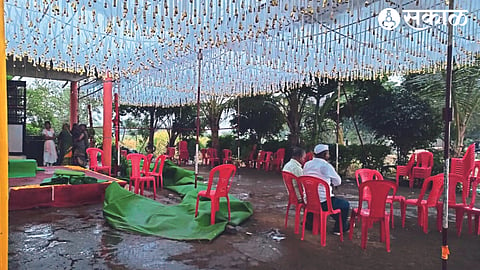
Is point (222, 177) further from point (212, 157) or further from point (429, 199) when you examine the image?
point (212, 157)

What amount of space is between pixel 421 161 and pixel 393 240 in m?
Result: 5.20

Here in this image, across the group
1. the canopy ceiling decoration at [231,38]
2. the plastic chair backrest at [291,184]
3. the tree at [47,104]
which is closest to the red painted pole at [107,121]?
the canopy ceiling decoration at [231,38]

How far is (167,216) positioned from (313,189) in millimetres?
2188

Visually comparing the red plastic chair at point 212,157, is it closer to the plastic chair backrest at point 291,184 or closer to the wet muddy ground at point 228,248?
the wet muddy ground at point 228,248

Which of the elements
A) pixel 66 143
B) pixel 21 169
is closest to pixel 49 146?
pixel 66 143

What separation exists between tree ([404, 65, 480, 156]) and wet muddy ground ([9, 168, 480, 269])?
4.83 metres

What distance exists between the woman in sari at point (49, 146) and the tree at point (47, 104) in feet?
21.5

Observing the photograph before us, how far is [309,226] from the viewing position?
5301 mm

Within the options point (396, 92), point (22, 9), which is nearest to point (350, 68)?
point (396, 92)

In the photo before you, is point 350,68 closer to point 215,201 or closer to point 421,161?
point 421,161

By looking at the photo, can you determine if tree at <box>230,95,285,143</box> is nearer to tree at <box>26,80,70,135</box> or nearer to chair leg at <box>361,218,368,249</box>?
chair leg at <box>361,218,368,249</box>

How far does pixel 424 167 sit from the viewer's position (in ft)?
30.2

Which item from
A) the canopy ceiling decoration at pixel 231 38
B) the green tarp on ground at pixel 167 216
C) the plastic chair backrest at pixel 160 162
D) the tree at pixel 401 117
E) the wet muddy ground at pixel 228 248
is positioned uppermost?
the canopy ceiling decoration at pixel 231 38

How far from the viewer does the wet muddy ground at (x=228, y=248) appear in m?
3.92
